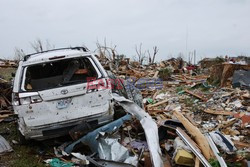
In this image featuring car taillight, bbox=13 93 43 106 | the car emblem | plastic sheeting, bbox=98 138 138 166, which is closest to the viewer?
plastic sheeting, bbox=98 138 138 166

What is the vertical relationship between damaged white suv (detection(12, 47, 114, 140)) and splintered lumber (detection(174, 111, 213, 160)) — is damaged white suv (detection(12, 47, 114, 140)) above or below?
above

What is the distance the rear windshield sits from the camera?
20.1 ft

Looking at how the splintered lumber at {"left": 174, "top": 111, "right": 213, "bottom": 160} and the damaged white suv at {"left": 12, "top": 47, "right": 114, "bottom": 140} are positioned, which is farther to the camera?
the damaged white suv at {"left": 12, "top": 47, "right": 114, "bottom": 140}

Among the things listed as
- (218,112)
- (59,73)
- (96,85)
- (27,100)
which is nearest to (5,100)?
(59,73)

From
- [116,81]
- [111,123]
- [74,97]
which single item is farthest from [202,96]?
[74,97]

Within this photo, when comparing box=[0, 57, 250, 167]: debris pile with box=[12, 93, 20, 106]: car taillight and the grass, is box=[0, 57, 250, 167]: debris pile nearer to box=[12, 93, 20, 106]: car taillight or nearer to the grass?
the grass

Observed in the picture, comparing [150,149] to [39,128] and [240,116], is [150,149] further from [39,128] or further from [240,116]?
[240,116]

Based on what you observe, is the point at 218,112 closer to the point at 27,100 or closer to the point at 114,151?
the point at 114,151

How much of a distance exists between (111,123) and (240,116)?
3367mm

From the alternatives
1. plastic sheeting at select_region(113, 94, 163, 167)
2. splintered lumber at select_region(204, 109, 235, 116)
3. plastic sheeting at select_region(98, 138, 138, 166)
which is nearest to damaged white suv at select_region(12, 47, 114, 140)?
plastic sheeting at select_region(98, 138, 138, 166)

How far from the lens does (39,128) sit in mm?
5250

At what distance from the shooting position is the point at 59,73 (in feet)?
23.5

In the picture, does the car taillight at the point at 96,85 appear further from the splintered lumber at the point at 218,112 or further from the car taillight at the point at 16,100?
the splintered lumber at the point at 218,112

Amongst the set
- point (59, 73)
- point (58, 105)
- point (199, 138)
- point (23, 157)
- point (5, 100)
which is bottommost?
point (23, 157)
